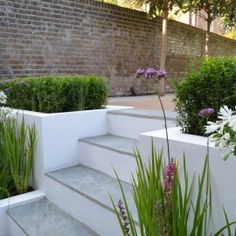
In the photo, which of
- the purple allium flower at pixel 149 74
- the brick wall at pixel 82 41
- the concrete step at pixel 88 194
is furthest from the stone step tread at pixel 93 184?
the brick wall at pixel 82 41

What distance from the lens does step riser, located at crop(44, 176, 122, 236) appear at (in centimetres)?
183

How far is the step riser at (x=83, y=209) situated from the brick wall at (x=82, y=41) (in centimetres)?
364

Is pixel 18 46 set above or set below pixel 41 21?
below

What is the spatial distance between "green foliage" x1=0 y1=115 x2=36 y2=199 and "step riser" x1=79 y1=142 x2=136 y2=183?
50 cm

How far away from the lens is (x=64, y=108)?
116 inches

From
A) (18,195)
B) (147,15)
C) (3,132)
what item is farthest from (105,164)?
(147,15)

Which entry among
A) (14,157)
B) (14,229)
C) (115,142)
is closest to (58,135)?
(14,157)

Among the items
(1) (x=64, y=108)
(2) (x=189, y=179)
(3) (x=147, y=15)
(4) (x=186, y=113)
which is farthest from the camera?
(3) (x=147, y=15)

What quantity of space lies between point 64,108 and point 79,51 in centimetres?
396

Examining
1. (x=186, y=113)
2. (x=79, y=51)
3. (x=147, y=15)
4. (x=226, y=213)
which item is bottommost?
(x=226, y=213)

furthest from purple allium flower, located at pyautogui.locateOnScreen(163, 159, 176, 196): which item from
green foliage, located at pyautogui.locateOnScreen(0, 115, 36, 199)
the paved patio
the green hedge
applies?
the paved patio

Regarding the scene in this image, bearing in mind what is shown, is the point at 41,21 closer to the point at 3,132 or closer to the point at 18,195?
the point at 3,132

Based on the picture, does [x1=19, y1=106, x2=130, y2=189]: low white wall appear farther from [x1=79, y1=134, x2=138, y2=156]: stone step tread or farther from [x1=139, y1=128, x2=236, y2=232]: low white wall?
[x1=139, y1=128, x2=236, y2=232]: low white wall

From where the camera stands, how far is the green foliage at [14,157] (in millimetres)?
2479
